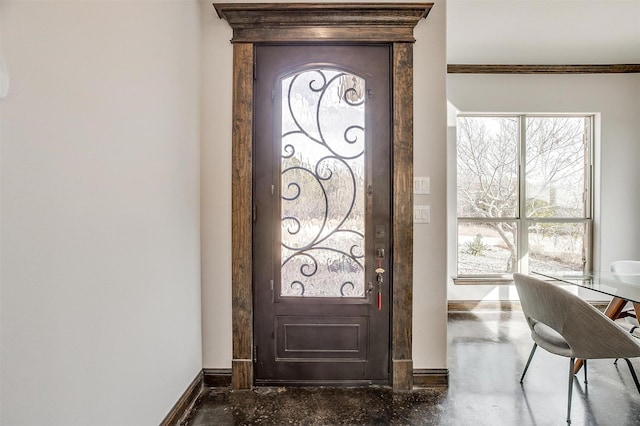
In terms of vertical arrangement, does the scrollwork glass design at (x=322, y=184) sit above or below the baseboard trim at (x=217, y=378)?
above

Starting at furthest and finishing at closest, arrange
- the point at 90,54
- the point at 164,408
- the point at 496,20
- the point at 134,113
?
1. the point at 496,20
2. the point at 164,408
3. the point at 134,113
4. the point at 90,54

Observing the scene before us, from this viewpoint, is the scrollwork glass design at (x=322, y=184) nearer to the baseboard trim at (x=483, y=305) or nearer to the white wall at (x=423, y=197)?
the white wall at (x=423, y=197)

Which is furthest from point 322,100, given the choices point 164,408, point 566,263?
point 566,263

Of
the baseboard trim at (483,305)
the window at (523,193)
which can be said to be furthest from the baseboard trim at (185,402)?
the window at (523,193)

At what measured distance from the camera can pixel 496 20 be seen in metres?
2.88

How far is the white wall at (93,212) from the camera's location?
99 cm

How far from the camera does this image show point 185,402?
202 cm

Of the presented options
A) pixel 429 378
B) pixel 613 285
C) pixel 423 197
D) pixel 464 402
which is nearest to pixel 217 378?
pixel 429 378

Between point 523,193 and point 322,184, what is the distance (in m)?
2.92

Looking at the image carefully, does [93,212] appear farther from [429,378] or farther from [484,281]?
[484,281]

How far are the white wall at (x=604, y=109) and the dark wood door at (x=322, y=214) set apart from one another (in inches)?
80.4

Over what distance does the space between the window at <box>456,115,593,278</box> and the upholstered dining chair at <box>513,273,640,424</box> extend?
1.99 m

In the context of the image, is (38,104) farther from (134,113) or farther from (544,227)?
(544,227)

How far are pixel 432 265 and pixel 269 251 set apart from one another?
1119 millimetres
